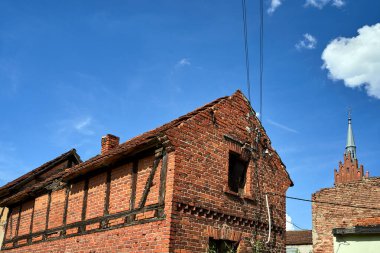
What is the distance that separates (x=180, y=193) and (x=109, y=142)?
6.37 meters

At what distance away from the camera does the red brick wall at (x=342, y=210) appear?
17.2 metres

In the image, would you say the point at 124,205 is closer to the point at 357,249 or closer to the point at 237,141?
the point at 237,141

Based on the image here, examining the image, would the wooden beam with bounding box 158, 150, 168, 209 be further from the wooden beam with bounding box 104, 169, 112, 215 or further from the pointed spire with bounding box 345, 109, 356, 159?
the pointed spire with bounding box 345, 109, 356, 159

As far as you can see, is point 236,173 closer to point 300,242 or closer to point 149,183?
point 149,183

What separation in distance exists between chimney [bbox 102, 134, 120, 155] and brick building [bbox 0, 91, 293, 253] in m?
2.14

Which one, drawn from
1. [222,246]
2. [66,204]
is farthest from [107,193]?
[222,246]

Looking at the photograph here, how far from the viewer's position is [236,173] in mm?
12461

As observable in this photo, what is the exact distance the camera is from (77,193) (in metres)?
13.6

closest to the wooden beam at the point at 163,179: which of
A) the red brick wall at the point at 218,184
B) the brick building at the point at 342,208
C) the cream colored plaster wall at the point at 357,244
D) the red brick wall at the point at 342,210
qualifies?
the red brick wall at the point at 218,184

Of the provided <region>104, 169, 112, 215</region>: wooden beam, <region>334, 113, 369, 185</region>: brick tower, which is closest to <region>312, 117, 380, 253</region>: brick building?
<region>104, 169, 112, 215</region>: wooden beam

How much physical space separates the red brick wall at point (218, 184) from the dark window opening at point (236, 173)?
183 millimetres

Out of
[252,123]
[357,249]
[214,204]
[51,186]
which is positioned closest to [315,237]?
[357,249]

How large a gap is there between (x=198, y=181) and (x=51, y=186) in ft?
22.0

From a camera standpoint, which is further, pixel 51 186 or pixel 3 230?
pixel 3 230
